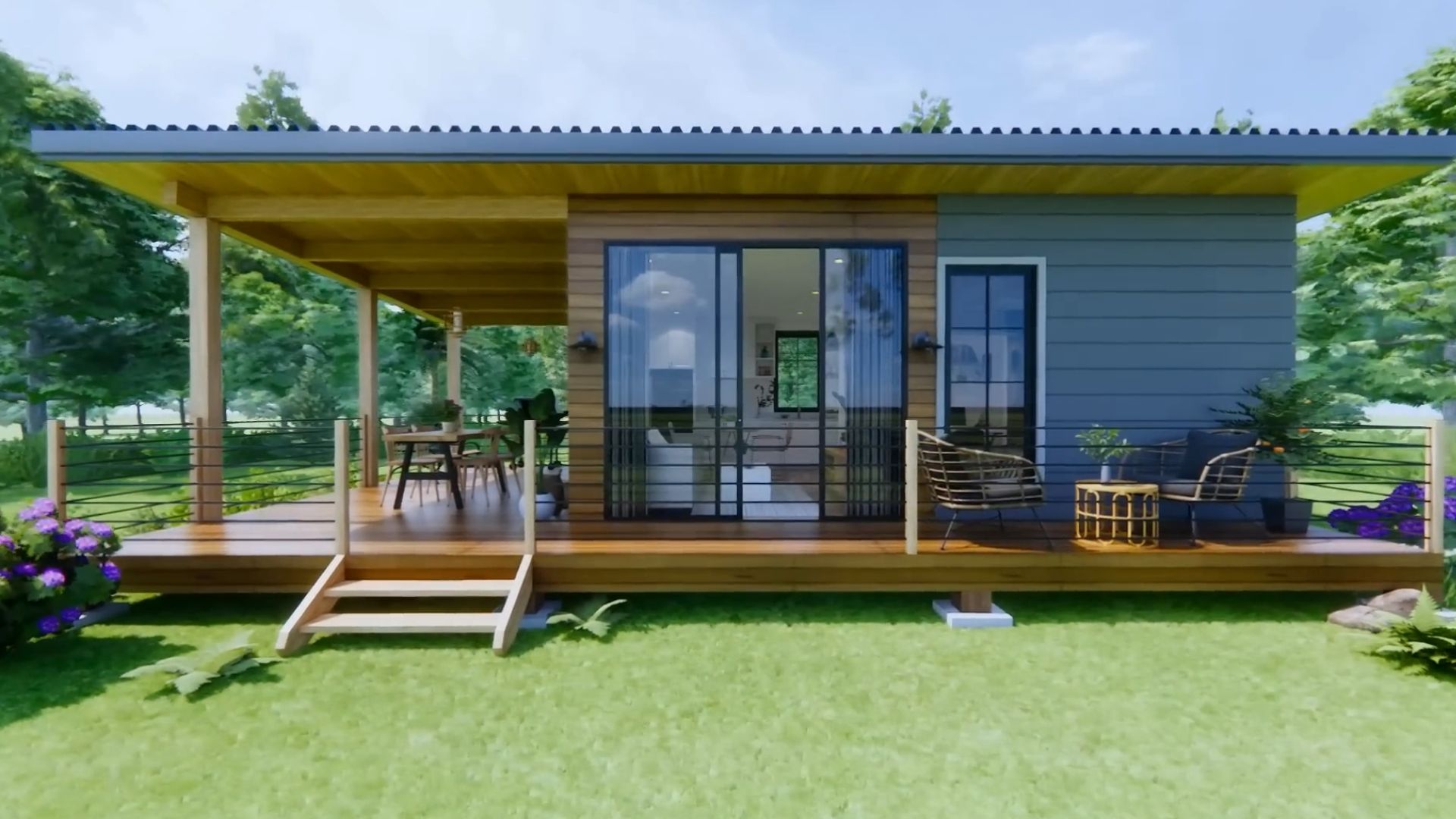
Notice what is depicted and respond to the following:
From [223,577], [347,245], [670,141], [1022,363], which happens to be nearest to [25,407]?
[347,245]

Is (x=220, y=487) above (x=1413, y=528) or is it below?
above

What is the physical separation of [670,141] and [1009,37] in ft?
59.2

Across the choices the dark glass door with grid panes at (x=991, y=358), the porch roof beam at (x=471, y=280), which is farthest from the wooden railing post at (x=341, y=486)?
the dark glass door with grid panes at (x=991, y=358)

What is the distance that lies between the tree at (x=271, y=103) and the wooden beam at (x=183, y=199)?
60.8 ft

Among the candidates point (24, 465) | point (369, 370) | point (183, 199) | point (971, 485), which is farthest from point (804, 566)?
point (24, 465)

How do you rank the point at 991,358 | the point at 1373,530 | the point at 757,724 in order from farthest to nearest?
the point at 991,358, the point at 1373,530, the point at 757,724

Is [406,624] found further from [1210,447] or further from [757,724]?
[1210,447]

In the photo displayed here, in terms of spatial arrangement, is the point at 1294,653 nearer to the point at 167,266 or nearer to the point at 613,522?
the point at 613,522

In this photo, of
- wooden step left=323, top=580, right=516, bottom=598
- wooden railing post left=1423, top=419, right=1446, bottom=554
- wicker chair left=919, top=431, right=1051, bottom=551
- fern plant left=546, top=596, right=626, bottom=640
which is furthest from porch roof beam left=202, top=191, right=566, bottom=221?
wooden railing post left=1423, top=419, right=1446, bottom=554

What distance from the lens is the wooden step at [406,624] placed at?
4016mm

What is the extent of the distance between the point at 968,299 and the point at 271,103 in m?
22.4

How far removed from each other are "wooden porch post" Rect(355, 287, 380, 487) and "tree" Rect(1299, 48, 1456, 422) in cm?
1551

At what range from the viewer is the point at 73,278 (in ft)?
48.8

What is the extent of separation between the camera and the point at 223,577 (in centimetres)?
446
